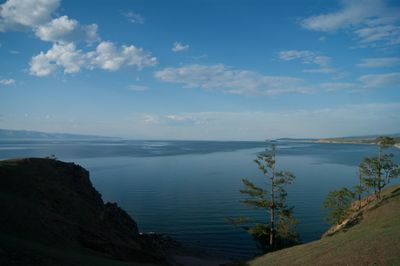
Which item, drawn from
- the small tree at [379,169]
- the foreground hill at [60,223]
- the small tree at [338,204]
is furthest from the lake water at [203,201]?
the small tree at [379,169]

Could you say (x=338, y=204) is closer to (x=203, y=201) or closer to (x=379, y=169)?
(x=379, y=169)

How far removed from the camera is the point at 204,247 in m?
48.8

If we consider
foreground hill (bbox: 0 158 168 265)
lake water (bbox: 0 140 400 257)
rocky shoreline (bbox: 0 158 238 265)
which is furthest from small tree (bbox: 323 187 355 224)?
foreground hill (bbox: 0 158 168 265)

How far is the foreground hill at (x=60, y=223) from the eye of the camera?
24.2m

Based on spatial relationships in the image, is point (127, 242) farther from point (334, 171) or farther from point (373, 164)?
point (334, 171)

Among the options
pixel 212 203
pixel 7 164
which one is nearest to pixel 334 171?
pixel 212 203

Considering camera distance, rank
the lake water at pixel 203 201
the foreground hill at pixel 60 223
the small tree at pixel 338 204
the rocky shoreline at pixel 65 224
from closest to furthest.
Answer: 1. the foreground hill at pixel 60 223
2. the rocky shoreline at pixel 65 224
3. the small tree at pixel 338 204
4. the lake water at pixel 203 201

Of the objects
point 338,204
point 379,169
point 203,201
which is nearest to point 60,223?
point 338,204

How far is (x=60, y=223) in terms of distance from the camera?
3397 centimetres

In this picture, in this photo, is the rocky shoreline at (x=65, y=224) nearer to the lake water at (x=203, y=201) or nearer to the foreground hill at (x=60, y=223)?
the foreground hill at (x=60, y=223)

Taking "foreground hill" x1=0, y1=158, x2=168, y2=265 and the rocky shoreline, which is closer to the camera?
"foreground hill" x1=0, y1=158, x2=168, y2=265

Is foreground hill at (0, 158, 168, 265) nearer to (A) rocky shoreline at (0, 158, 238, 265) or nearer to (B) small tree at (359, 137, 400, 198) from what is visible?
(A) rocky shoreline at (0, 158, 238, 265)

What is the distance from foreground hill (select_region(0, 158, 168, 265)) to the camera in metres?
24.2

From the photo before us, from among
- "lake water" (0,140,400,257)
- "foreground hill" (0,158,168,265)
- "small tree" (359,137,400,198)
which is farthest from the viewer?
"small tree" (359,137,400,198)
